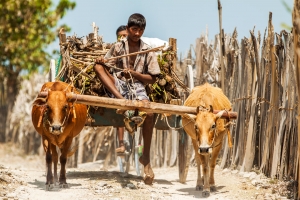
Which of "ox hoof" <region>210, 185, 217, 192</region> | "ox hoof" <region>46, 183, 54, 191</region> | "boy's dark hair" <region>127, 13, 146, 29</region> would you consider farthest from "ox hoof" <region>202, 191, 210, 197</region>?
"boy's dark hair" <region>127, 13, 146, 29</region>

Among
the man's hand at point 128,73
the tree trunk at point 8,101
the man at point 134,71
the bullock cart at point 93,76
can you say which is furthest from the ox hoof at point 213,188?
the tree trunk at point 8,101

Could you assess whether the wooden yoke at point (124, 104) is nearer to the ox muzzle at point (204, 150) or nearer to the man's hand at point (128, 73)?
the ox muzzle at point (204, 150)

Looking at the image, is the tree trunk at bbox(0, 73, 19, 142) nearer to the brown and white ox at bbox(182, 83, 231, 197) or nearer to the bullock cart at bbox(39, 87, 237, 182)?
the bullock cart at bbox(39, 87, 237, 182)

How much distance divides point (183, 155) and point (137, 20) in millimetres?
2753

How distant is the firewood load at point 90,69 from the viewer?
30.3 feet

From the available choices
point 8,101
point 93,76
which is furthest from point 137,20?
point 8,101

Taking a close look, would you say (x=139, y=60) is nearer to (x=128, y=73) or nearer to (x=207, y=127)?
(x=128, y=73)

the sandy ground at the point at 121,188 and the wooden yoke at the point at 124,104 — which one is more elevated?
the wooden yoke at the point at 124,104

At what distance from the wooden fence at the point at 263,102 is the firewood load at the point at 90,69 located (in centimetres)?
130

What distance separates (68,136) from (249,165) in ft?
10.00

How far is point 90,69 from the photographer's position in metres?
9.44

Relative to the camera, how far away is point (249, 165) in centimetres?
1002

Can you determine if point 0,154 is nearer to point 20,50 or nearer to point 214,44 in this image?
point 20,50

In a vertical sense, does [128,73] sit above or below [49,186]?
above
